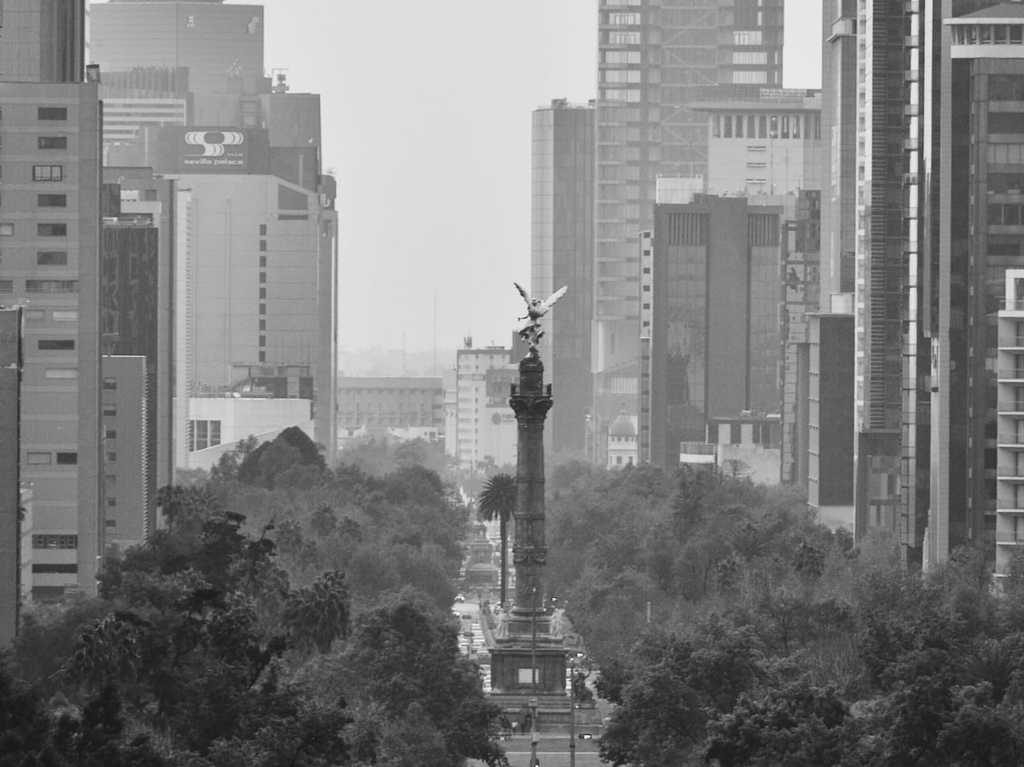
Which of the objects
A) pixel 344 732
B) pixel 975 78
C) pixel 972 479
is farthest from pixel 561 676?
pixel 344 732

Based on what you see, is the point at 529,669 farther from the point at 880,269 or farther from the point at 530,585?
the point at 880,269

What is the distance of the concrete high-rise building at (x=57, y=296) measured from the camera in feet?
492

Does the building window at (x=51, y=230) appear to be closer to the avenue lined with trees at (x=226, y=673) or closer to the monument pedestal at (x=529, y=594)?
the avenue lined with trees at (x=226, y=673)

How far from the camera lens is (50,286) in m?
152

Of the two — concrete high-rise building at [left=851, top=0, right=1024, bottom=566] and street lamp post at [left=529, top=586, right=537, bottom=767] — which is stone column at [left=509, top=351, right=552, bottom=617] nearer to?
street lamp post at [left=529, top=586, right=537, bottom=767]

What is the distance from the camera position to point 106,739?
81625 millimetres

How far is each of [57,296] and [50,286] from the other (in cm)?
50

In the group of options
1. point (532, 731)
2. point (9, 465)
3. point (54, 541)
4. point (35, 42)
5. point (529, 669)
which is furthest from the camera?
point (35, 42)

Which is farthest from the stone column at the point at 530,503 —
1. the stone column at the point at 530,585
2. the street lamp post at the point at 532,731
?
the street lamp post at the point at 532,731

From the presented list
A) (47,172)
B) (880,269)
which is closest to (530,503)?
(47,172)

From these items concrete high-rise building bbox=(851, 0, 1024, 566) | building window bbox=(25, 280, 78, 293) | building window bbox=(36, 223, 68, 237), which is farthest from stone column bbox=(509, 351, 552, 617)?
building window bbox=(36, 223, 68, 237)

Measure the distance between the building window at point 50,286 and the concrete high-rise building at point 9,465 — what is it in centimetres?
3231

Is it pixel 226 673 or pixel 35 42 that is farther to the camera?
pixel 35 42

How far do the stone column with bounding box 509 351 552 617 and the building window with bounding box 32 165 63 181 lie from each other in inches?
902
